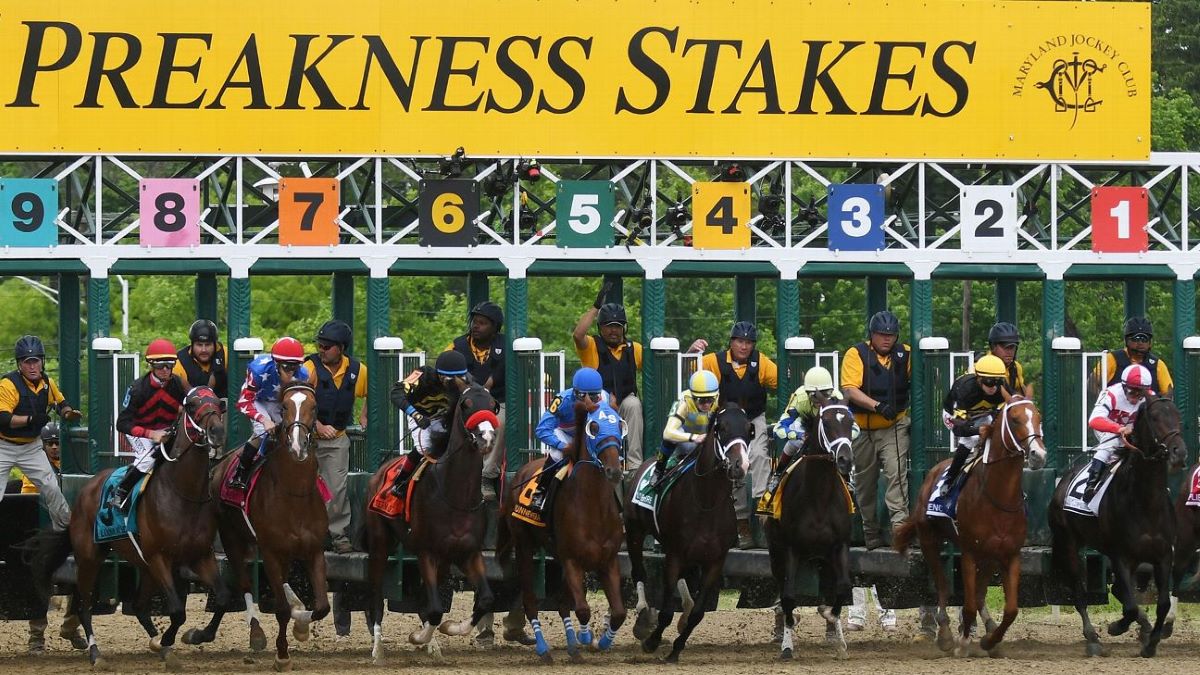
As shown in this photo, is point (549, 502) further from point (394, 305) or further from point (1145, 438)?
point (394, 305)

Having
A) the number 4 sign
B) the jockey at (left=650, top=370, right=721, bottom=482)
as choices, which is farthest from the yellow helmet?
the number 4 sign

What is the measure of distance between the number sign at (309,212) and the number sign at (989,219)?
4.78 metres

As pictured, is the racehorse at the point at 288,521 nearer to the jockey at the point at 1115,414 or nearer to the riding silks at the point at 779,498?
the riding silks at the point at 779,498

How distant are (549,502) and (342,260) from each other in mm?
3010

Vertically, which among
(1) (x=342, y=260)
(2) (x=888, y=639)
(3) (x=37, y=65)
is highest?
(3) (x=37, y=65)

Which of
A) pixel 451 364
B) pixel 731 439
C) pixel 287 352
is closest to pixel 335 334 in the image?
pixel 287 352

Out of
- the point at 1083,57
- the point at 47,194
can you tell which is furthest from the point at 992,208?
the point at 47,194

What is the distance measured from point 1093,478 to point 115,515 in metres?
6.47

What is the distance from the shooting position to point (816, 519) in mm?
13992

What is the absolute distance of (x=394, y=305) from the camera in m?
34.1

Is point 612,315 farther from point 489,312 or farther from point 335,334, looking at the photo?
point 335,334

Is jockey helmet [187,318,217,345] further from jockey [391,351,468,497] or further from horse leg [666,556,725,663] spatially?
horse leg [666,556,725,663]

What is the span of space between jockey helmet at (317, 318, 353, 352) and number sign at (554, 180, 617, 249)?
6.38ft

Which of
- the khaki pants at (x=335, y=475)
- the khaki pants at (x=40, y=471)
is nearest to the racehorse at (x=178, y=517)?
the khaki pants at (x=40, y=471)
